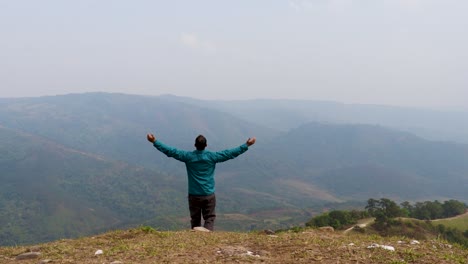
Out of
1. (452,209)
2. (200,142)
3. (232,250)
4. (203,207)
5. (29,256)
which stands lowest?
(452,209)

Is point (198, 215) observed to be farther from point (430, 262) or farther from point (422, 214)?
point (422, 214)

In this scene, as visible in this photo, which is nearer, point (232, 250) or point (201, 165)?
point (232, 250)

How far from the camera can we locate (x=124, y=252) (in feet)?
25.7

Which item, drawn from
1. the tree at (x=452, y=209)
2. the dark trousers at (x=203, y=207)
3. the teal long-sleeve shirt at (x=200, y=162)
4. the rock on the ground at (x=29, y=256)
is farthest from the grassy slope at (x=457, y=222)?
the rock on the ground at (x=29, y=256)

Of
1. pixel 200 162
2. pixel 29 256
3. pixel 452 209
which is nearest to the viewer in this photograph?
pixel 29 256

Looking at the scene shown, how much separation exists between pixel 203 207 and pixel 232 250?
2.69 meters

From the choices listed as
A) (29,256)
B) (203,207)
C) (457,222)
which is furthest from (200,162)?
(457,222)

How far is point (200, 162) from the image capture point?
9.98 meters

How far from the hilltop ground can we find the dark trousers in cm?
73

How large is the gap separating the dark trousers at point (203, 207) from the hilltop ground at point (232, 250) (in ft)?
2.40

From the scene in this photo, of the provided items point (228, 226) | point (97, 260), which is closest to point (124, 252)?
point (97, 260)

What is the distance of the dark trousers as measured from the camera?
33.5 ft

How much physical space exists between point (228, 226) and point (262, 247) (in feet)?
600

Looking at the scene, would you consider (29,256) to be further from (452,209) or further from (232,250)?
(452,209)
